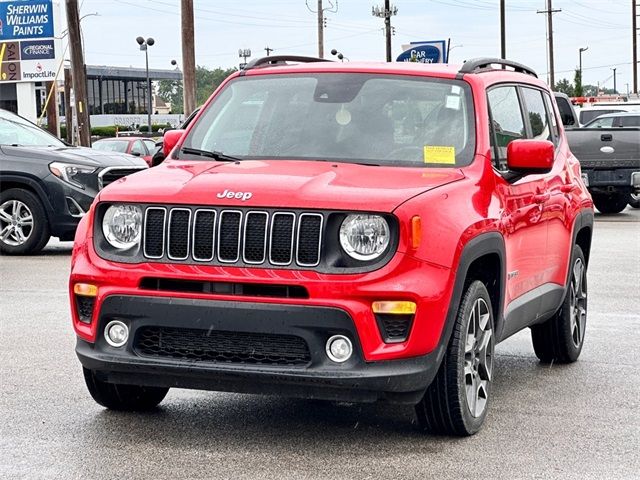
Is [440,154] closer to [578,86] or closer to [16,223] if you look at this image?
[16,223]

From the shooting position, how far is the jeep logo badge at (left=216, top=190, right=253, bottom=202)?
5.86 m

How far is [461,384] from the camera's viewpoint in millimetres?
6129

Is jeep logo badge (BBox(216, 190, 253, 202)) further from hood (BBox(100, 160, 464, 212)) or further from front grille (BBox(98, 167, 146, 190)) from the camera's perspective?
front grille (BBox(98, 167, 146, 190))

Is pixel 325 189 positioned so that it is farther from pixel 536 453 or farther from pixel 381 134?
pixel 536 453

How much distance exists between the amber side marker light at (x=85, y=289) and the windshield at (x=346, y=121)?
1.22 m

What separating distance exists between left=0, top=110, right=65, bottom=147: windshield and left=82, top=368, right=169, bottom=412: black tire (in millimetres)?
10158

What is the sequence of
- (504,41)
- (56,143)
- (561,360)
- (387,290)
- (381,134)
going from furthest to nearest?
(504,41) → (56,143) → (561,360) → (381,134) → (387,290)

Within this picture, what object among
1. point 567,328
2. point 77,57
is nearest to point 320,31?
point 77,57

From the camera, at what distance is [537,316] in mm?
7641

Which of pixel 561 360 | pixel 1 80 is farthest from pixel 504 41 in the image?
pixel 561 360


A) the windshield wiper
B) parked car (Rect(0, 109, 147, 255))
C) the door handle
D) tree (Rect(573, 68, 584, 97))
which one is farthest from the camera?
tree (Rect(573, 68, 584, 97))

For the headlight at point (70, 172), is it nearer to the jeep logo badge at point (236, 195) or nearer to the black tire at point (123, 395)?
the black tire at point (123, 395)

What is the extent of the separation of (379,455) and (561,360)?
9.56ft

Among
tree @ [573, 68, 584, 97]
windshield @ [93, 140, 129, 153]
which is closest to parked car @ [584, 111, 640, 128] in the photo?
windshield @ [93, 140, 129, 153]
